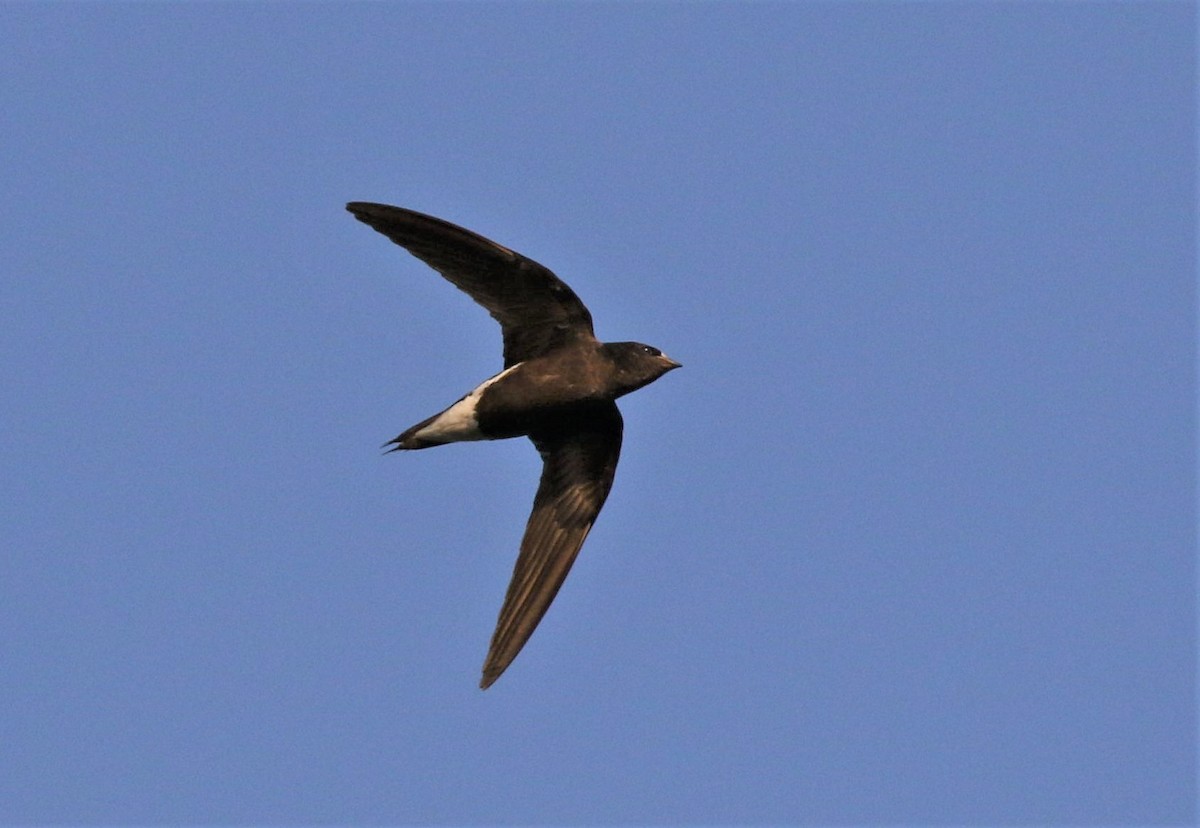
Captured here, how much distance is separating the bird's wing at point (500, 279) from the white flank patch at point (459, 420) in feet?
0.89

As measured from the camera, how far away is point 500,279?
15234 mm

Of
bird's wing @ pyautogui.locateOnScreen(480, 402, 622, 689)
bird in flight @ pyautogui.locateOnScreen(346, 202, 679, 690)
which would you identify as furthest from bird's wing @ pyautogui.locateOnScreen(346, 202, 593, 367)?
bird's wing @ pyautogui.locateOnScreen(480, 402, 622, 689)

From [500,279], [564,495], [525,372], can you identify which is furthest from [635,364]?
[564,495]

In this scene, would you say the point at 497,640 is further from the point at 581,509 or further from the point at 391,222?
the point at 391,222

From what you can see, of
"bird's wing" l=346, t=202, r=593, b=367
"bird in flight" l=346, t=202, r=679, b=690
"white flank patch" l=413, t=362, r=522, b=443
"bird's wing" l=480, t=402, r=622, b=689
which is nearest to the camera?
"bird's wing" l=346, t=202, r=593, b=367

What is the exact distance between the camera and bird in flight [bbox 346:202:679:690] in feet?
49.3

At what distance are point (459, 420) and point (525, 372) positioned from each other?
2.02 ft

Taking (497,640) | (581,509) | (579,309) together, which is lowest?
(497,640)

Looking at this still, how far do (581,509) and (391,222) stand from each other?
2796 mm

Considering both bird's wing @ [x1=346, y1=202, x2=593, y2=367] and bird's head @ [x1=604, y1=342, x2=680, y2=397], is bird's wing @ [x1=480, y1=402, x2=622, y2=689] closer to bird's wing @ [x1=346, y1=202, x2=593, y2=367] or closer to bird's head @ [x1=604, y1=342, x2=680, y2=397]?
bird's head @ [x1=604, y1=342, x2=680, y2=397]

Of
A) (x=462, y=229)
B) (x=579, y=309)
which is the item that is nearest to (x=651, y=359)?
(x=579, y=309)

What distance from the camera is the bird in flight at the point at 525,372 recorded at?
49.3 ft

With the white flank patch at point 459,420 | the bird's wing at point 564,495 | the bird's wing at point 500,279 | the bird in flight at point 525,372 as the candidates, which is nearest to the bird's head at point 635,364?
the bird in flight at point 525,372

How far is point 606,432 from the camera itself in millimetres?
15977
